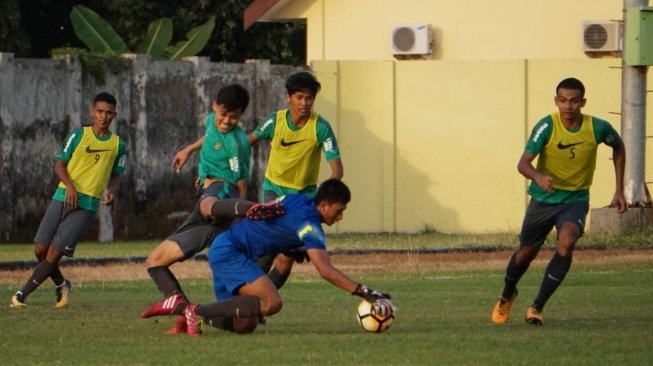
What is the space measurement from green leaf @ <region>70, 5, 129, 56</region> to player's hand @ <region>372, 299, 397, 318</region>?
18827 millimetres

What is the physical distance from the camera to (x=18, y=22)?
3316 centimetres

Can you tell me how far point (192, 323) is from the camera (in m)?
12.7

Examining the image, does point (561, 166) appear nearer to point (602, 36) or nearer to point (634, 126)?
point (634, 126)

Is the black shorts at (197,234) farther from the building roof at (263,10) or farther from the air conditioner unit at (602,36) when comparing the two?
the building roof at (263,10)

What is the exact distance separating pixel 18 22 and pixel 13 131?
8.15m

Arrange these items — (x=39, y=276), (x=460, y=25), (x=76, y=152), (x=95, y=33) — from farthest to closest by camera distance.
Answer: (x=95, y=33), (x=460, y=25), (x=76, y=152), (x=39, y=276)

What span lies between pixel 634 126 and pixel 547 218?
11.8 metres

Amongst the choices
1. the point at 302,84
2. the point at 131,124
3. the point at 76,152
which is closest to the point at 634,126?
the point at 131,124

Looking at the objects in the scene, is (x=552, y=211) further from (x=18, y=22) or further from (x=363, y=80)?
(x=18, y=22)

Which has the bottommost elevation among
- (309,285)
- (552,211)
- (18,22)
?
(309,285)

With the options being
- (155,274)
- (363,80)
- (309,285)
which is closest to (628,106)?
(363,80)

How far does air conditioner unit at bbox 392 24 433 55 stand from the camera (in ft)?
97.9

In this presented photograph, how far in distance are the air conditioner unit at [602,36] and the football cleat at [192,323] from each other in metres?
17.0

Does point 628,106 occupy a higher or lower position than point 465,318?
higher
